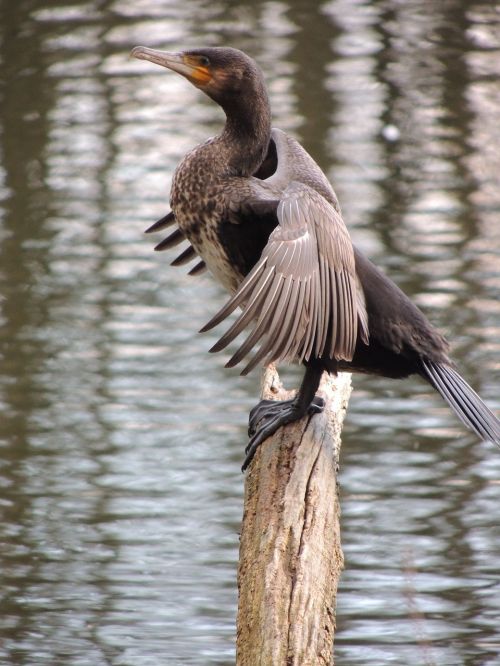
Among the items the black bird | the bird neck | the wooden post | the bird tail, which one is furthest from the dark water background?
the bird neck

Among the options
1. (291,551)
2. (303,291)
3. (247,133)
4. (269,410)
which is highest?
(247,133)

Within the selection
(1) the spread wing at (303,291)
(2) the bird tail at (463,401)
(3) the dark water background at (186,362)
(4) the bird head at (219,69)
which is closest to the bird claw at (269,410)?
(1) the spread wing at (303,291)

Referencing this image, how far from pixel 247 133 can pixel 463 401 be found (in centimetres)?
111

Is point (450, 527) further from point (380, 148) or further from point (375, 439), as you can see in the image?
point (380, 148)

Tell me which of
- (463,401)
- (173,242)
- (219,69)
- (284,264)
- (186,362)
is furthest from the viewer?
(186,362)

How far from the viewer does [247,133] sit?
4.10 meters

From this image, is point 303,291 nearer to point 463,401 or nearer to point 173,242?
point 463,401

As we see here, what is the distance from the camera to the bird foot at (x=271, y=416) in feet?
12.2

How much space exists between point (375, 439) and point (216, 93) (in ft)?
8.73

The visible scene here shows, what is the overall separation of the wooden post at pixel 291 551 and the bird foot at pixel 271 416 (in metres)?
0.02

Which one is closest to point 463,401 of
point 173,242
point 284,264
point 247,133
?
point 284,264

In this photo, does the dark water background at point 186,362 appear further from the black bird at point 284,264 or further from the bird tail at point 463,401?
the black bird at point 284,264

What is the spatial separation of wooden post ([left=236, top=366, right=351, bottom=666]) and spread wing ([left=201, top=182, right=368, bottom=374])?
0.27m

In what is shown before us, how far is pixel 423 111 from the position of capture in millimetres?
11039
